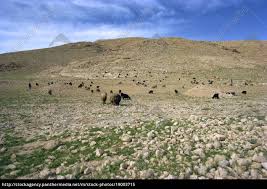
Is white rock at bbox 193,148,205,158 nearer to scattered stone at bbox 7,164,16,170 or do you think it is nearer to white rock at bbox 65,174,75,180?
white rock at bbox 65,174,75,180

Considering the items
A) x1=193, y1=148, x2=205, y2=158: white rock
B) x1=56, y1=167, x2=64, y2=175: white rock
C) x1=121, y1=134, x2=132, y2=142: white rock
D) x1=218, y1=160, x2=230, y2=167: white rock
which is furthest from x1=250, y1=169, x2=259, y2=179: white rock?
x1=56, y1=167, x2=64, y2=175: white rock

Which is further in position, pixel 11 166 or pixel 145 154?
pixel 145 154

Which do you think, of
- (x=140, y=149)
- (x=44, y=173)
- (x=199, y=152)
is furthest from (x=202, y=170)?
(x=44, y=173)

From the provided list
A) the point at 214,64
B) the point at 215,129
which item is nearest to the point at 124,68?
the point at 214,64

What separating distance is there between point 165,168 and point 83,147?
3.18 meters

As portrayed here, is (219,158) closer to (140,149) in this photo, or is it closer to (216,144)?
(216,144)

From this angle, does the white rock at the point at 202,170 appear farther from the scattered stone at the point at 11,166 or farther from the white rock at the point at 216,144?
the scattered stone at the point at 11,166

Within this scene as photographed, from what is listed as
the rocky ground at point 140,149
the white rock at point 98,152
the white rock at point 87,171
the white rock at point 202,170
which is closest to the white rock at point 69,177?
the rocky ground at point 140,149

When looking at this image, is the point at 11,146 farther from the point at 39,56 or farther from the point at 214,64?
the point at 39,56

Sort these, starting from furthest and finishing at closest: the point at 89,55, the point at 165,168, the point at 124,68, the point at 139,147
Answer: the point at 89,55 < the point at 124,68 < the point at 139,147 < the point at 165,168

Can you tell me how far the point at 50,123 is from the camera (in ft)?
48.7

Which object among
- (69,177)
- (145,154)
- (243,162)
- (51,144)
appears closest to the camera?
(69,177)

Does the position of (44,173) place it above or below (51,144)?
below

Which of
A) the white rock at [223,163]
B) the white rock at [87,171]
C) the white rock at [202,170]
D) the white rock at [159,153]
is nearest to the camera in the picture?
the white rock at [202,170]
